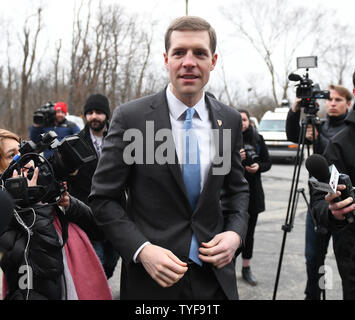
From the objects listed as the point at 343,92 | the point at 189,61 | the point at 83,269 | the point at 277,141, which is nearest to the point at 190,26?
the point at 189,61

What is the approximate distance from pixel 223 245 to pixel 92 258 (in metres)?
0.84

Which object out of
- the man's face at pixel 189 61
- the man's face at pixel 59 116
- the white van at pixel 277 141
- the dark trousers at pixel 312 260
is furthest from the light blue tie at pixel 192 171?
the white van at pixel 277 141

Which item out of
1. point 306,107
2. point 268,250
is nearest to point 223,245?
point 306,107

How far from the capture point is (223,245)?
5.58ft

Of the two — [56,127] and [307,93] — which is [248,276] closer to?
[307,93]

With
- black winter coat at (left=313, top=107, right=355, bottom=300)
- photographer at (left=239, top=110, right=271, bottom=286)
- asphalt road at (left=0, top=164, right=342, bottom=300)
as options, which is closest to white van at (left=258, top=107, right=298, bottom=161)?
asphalt road at (left=0, top=164, right=342, bottom=300)

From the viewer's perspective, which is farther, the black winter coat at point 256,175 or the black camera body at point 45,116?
the black camera body at point 45,116

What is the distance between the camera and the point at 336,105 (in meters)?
3.96

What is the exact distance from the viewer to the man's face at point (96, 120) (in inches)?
151

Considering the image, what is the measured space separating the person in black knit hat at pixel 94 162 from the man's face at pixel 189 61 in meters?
2.07

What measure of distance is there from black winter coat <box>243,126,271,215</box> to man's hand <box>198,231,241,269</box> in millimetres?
2716

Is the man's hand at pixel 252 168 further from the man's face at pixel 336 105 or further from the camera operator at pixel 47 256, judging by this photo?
the camera operator at pixel 47 256

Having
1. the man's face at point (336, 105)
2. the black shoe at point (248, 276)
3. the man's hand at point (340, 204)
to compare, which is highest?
the man's face at point (336, 105)

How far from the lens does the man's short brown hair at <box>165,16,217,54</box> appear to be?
1.72 meters
